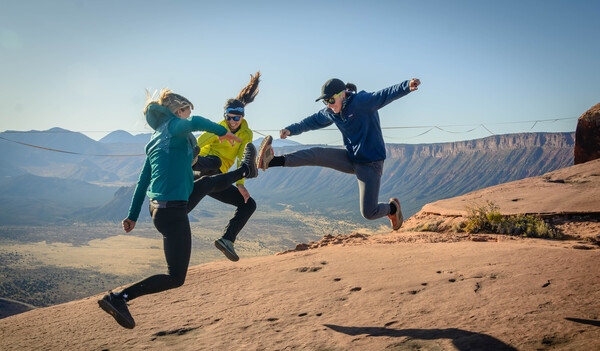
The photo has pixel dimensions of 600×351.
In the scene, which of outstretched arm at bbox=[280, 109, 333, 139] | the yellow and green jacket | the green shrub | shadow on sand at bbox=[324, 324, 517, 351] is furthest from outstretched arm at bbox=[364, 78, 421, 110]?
the green shrub

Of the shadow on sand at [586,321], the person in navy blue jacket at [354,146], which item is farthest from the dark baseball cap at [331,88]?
the shadow on sand at [586,321]

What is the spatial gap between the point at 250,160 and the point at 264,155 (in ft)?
0.98

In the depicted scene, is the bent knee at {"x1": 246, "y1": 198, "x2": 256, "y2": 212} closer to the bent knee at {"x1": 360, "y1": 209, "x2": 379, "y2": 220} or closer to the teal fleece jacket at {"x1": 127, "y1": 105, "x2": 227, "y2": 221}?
the bent knee at {"x1": 360, "y1": 209, "x2": 379, "y2": 220}

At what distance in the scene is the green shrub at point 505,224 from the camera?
8242 millimetres

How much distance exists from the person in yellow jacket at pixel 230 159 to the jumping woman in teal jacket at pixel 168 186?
44.8 inches

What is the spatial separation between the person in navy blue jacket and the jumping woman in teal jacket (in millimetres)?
1379

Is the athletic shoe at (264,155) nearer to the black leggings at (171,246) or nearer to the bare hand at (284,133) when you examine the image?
the bare hand at (284,133)

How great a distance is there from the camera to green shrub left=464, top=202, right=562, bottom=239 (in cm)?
824

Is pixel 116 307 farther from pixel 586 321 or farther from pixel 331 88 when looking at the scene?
pixel 586 321

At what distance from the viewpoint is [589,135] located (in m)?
15.8

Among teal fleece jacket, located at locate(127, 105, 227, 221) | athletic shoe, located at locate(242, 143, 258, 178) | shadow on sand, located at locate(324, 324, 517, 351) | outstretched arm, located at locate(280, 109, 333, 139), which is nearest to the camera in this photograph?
shadow on sand, located at locate(324, 324, 517, 351)

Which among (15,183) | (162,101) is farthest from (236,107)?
(15,183)

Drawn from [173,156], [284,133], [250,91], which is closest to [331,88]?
[284,133]

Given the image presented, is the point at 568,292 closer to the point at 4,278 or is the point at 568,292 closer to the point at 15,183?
the point at 4,278
